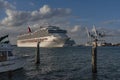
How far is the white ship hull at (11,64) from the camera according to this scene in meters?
31.7

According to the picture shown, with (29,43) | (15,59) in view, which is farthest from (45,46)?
(15,59)

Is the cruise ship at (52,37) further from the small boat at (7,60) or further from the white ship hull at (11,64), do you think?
the small boat at (7,60)

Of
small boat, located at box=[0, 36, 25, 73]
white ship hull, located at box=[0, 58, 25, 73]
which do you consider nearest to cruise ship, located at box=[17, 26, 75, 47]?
white ship hull, located at box=[0, 58, 25, 73]

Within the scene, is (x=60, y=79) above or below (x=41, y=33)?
below

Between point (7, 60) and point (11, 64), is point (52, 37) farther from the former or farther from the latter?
point (7, 60)

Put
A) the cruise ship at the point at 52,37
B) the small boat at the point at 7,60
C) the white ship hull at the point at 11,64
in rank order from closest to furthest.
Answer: the white ship hull at the point at 11,64
the small boat at the point at 7,60
the cruise ship at the point at 52,37

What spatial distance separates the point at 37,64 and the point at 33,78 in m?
13.3

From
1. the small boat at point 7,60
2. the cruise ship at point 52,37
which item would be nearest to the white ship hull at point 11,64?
the small boat at point 7,60

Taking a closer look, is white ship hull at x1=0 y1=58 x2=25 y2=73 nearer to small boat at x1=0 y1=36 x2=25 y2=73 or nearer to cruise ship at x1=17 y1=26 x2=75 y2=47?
small boat at x1=0 y1=36 x2=25 y2=73

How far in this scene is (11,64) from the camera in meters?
33.3

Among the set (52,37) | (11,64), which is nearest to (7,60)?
(11,64)

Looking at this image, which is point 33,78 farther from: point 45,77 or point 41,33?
point 41,33

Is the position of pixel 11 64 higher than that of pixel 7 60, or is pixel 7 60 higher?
pixel 7 60

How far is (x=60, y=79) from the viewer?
29.8m
